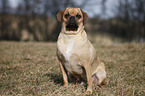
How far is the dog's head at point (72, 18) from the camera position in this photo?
2.64 metres

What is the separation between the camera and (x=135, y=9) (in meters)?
23.8

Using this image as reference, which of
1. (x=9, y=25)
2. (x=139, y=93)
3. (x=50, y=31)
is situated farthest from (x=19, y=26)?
(x=139, y=93)

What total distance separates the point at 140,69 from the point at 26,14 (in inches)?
867

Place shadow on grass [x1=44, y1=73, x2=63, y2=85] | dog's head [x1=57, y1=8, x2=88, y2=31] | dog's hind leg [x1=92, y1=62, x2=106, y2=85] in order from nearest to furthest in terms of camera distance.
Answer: dog's head [x1=57, y1=8, x2=88, y2=31]
dog's hind leg [x1=92, y1=62, x2=106, y2=85]
shadow on grass [x1=44, y1=73, x2=63, y2=85]

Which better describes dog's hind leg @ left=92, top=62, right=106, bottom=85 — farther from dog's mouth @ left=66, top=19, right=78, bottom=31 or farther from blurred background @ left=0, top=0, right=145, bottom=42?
blurred background @ left=0, top=0, right=145, bottom=42

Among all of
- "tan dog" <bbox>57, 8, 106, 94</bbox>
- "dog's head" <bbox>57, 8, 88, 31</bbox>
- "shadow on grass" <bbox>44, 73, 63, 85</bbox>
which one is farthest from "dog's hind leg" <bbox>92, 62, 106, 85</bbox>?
"dog's head" <bbox>57, 8, 88, 31</bbox>

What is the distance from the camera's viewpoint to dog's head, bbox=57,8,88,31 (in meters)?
2.64

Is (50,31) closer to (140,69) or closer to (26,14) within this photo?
(26,14)

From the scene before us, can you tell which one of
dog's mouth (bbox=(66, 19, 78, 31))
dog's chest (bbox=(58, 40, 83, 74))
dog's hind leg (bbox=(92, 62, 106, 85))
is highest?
dog's mouth (bbox=(66, 19, 78, 31))

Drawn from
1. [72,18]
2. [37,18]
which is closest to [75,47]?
[72,18]

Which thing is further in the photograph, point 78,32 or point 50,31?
point 50,31

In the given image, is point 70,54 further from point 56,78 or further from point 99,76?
point 56,78

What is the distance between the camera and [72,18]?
2609mm

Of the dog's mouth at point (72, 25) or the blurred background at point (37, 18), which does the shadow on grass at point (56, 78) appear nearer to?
the dog's mouth at point (72, 25)
